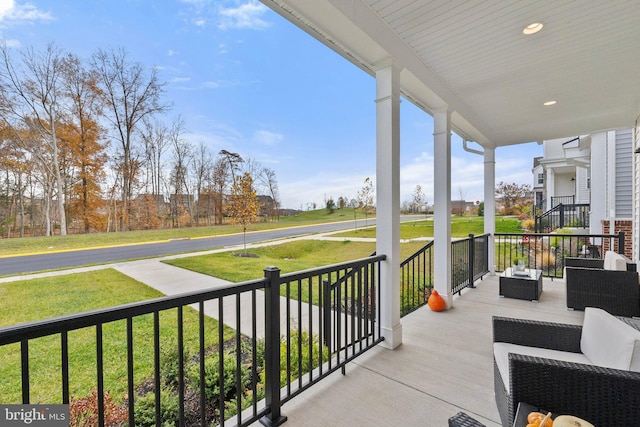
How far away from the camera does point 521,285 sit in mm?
4090

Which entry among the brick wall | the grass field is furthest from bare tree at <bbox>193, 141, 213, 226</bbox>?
the brick wall

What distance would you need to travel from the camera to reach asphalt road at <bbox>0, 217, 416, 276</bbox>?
2.67 m

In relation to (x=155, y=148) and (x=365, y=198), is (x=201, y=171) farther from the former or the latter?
(x=365, y=198)

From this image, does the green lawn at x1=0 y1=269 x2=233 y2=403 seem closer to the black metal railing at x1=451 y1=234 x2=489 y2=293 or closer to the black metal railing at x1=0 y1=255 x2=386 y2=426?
the black metal railing at x1=0 y1=255 x2=386 y2=426

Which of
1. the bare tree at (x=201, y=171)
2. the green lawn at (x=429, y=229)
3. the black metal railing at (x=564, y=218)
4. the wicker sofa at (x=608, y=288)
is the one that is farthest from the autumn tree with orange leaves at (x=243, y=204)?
the black metal railing at (x=564, y=218)

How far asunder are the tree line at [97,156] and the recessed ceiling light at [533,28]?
155 inches

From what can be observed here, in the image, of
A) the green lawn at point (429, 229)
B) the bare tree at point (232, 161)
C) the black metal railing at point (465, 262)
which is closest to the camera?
the black metal railing at point (465, 262)

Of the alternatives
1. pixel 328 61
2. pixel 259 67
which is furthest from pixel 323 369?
pixel 328 61

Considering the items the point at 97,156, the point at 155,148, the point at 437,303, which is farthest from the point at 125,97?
the point at 437,303

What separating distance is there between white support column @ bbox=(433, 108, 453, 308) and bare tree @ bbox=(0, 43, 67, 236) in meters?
4.46

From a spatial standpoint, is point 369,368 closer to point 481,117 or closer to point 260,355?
point 260,355

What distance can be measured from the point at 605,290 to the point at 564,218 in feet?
27.5

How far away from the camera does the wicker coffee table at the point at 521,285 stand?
4035 mm

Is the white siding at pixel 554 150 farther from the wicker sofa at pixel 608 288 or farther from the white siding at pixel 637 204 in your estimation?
the wicker sofa at pixel 608 288
